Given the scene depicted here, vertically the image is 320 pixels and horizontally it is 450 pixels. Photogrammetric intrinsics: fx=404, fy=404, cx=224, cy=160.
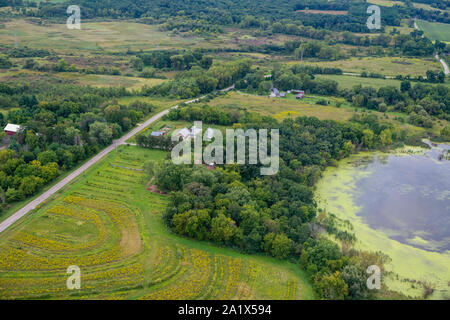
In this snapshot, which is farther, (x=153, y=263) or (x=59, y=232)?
(x=59, y=232)

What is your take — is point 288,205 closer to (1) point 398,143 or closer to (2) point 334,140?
(2) point 334,140

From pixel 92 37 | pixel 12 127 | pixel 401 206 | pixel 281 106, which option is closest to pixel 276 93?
pixel 281 106

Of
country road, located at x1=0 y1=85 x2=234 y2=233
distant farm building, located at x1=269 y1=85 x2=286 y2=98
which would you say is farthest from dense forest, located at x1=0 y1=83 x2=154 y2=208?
distant farm building, located at x1=269 y1=85 x2=286 y2=98

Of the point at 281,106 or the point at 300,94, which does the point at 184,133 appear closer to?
the point at 281,106

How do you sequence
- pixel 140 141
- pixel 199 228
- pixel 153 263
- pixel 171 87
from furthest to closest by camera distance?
pixel 171 87 < pixel 140 141 < pixel 199 228 < pixel 153 263

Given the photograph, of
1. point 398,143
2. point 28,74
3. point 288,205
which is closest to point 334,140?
point 398,143
